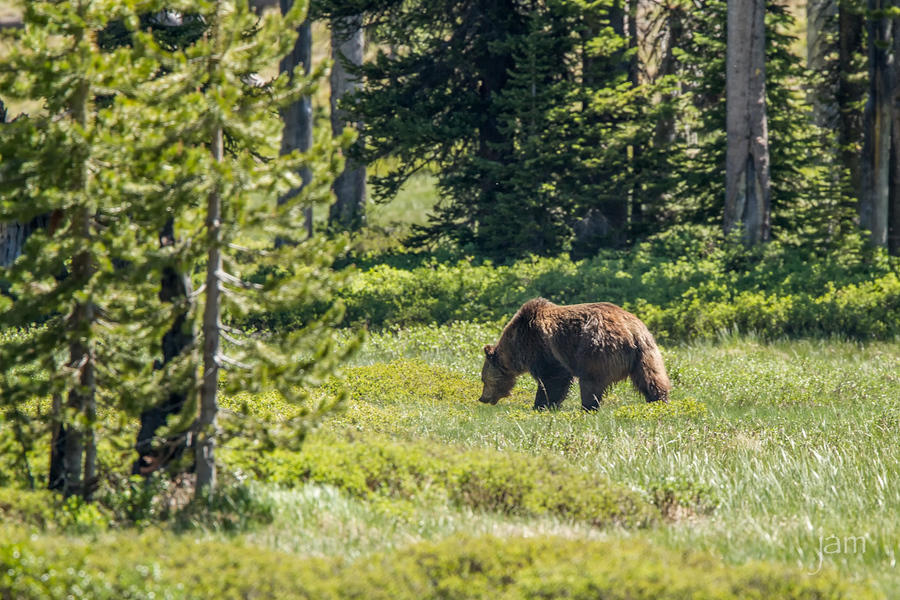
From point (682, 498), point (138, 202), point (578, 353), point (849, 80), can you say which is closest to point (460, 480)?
point (682, 498)

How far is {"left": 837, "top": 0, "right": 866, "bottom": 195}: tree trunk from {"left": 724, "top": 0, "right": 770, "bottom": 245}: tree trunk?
3.53 m

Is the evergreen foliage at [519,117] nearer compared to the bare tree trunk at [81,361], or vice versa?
the bare tree trunk at [81,361]

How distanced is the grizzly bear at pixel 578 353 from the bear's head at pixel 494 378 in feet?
0.04

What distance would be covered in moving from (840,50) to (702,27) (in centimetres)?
331

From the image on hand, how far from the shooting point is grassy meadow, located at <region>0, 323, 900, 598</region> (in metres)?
6.04

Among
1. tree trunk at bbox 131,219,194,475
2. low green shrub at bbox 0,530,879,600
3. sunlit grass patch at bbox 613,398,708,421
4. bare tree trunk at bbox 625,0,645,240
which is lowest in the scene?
low green shrub at bbox 0,530,879,600

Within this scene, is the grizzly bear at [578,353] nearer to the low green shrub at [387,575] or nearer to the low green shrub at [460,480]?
the low green shrub at [460,480]

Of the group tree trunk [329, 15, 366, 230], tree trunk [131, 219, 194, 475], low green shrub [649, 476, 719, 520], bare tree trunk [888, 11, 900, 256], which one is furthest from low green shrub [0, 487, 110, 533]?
tree trunk [329, 15, 366, 230]

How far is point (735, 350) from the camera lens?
54.0 feet

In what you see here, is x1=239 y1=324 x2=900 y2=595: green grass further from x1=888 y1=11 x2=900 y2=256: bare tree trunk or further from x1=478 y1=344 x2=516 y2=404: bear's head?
x1=888 y1=11 x2=900 y2=256: bare tree trunk

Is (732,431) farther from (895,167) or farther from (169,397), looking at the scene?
(895,167)

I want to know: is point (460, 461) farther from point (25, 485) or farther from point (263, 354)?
point (25, 485)

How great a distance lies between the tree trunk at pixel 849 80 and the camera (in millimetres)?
24641

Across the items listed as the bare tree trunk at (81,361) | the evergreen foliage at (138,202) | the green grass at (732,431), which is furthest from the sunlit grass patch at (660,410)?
the bare tree trunk at (81,361)
